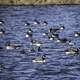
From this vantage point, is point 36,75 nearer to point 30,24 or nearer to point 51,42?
point 51,42

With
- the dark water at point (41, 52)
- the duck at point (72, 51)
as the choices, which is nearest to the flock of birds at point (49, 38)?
the duck at point (72, 51)

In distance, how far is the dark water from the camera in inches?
1435

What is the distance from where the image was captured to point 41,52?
149ft

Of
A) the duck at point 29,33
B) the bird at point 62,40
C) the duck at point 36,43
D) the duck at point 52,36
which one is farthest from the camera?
the duck at point 29,33

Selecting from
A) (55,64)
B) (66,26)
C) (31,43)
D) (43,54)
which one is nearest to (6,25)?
(66,26)

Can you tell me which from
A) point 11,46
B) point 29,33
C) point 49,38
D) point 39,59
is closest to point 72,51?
point 39,59

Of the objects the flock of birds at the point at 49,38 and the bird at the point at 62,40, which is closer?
the flock of birds at the point at 49,38

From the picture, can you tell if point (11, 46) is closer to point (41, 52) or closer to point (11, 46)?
point (11, 46)

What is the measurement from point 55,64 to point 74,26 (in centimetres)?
2791

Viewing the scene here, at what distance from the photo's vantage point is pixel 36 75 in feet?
119

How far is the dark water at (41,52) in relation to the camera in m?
36.4

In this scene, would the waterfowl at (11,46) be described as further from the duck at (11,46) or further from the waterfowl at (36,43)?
the waterfowl at (36,43)

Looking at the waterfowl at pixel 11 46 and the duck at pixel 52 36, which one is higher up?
the waterfowl at pixel 11 46

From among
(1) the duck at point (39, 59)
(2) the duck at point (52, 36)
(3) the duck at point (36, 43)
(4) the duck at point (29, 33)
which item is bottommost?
(4) the duck at point (29, 33)
